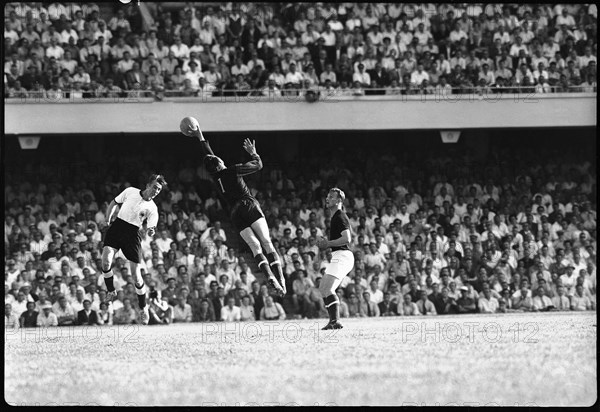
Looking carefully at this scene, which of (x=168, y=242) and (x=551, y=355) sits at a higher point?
(x=168, y=242)

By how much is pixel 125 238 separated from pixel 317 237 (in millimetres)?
4500

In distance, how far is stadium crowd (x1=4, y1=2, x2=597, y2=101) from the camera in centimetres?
2048

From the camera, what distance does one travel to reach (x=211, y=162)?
48.2ft

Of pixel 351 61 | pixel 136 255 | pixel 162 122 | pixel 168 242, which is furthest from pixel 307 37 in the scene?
pixel 136 255

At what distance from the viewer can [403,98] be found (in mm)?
20891

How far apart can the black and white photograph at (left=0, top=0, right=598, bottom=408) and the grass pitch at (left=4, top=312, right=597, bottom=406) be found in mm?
188

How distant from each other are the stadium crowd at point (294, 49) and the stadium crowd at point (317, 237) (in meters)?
1.54

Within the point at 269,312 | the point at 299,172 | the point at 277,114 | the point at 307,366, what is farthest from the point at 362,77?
the point at 307,366

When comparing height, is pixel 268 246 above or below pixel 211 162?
below

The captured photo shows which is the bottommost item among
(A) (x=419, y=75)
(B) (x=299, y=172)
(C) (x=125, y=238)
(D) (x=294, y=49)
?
(C) (x=125, y=238)

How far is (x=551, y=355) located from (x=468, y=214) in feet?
24.2

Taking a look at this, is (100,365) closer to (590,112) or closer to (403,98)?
(403,98)

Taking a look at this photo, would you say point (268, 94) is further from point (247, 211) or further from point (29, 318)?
point (247, 211)

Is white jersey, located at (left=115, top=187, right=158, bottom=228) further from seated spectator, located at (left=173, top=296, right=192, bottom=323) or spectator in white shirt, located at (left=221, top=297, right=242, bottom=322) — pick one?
spectator in white shirt, located at (left=221, top=297, right=242, bottom=322)
